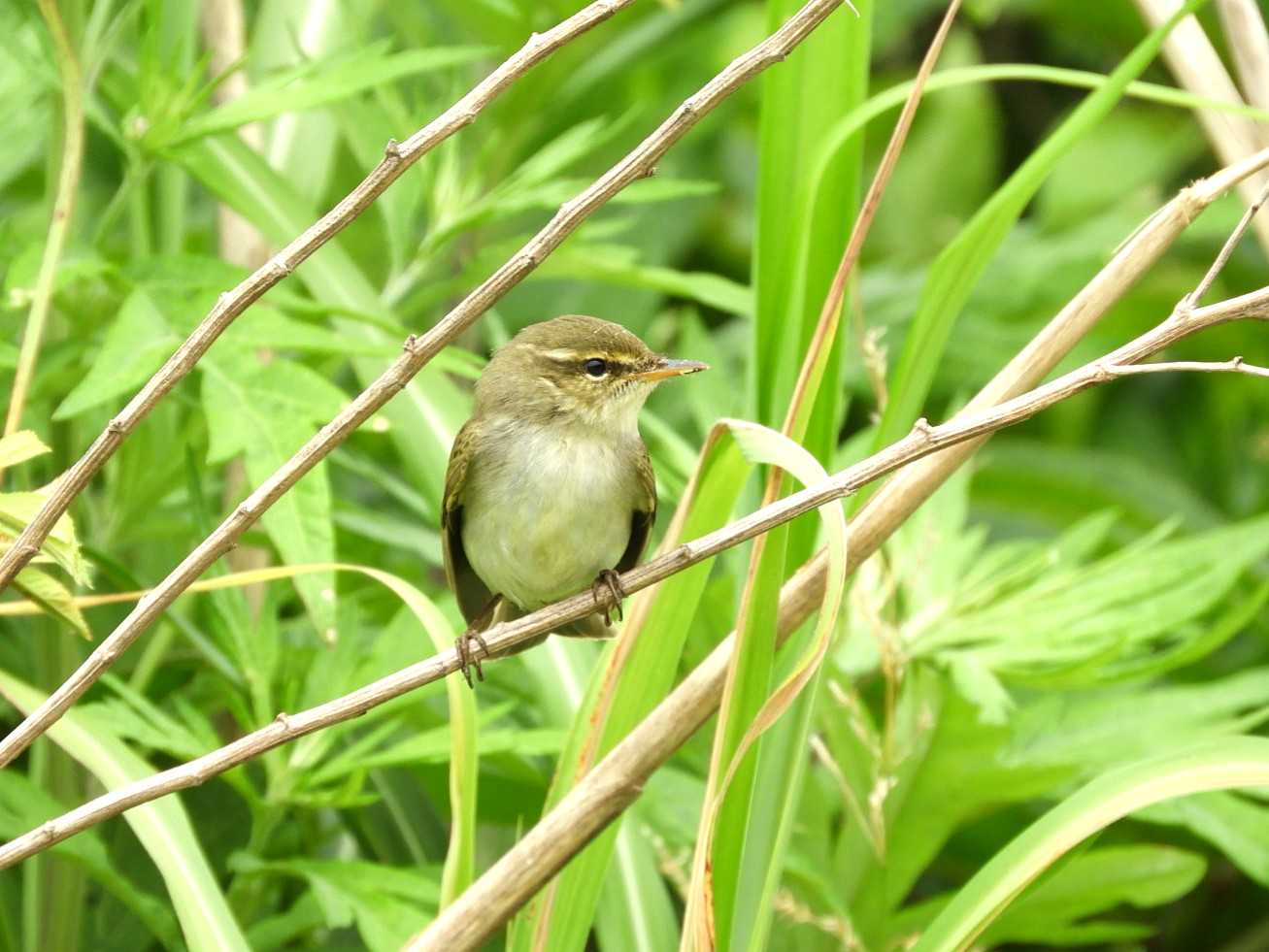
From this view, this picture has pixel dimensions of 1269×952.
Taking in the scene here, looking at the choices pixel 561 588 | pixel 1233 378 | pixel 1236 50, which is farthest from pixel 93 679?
pixel 1233 378

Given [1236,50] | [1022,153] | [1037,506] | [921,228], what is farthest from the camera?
[1022,153]

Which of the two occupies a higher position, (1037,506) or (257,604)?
(257,604)

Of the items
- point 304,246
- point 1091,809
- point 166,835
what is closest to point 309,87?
point 304,246

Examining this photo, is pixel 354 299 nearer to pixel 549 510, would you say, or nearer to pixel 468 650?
pixel 549 510

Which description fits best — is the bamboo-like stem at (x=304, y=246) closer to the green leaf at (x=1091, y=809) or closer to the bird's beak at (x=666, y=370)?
the bird's beak at (x=666, y=370)

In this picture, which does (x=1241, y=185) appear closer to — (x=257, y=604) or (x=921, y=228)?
(x=257, y=604)

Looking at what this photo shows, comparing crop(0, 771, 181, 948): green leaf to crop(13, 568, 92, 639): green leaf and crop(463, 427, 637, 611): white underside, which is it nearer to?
crop(13, 568, 92, 639): green leaf

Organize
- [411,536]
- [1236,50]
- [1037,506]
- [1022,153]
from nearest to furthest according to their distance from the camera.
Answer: [1236,50] → [411,536] → [1037,506] → [1022,153]
